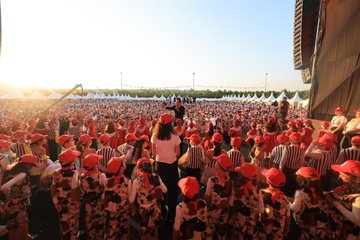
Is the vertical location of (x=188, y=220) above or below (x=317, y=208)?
below

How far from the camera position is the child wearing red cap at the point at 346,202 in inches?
112

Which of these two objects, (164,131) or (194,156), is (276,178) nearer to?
(164,131)

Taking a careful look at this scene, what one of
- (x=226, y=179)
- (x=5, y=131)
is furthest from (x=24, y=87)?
(x=226, y=179)

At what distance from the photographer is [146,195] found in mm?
3479

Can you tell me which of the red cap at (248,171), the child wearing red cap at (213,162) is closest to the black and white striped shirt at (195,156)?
the child wearing red cap at (213,162)

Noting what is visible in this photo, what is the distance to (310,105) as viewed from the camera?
38.2ft

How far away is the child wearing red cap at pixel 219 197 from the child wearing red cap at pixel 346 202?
1.33 meters

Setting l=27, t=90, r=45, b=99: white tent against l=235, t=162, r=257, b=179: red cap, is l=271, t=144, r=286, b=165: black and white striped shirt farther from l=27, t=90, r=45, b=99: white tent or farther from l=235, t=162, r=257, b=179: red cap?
l=27, t=90, r=45, b=99: white tent

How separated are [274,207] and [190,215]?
115 cm

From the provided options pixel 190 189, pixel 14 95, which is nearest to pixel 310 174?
pixel 190 189

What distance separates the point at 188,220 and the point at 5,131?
27.6 feet

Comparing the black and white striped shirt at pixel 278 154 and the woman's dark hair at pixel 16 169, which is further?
the black and white striped shirt at pixel 278 154

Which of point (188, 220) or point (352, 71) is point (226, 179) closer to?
point (188, 220)

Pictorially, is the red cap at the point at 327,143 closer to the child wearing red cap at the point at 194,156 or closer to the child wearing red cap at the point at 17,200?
the child wearing red cap at the point at 194,156
